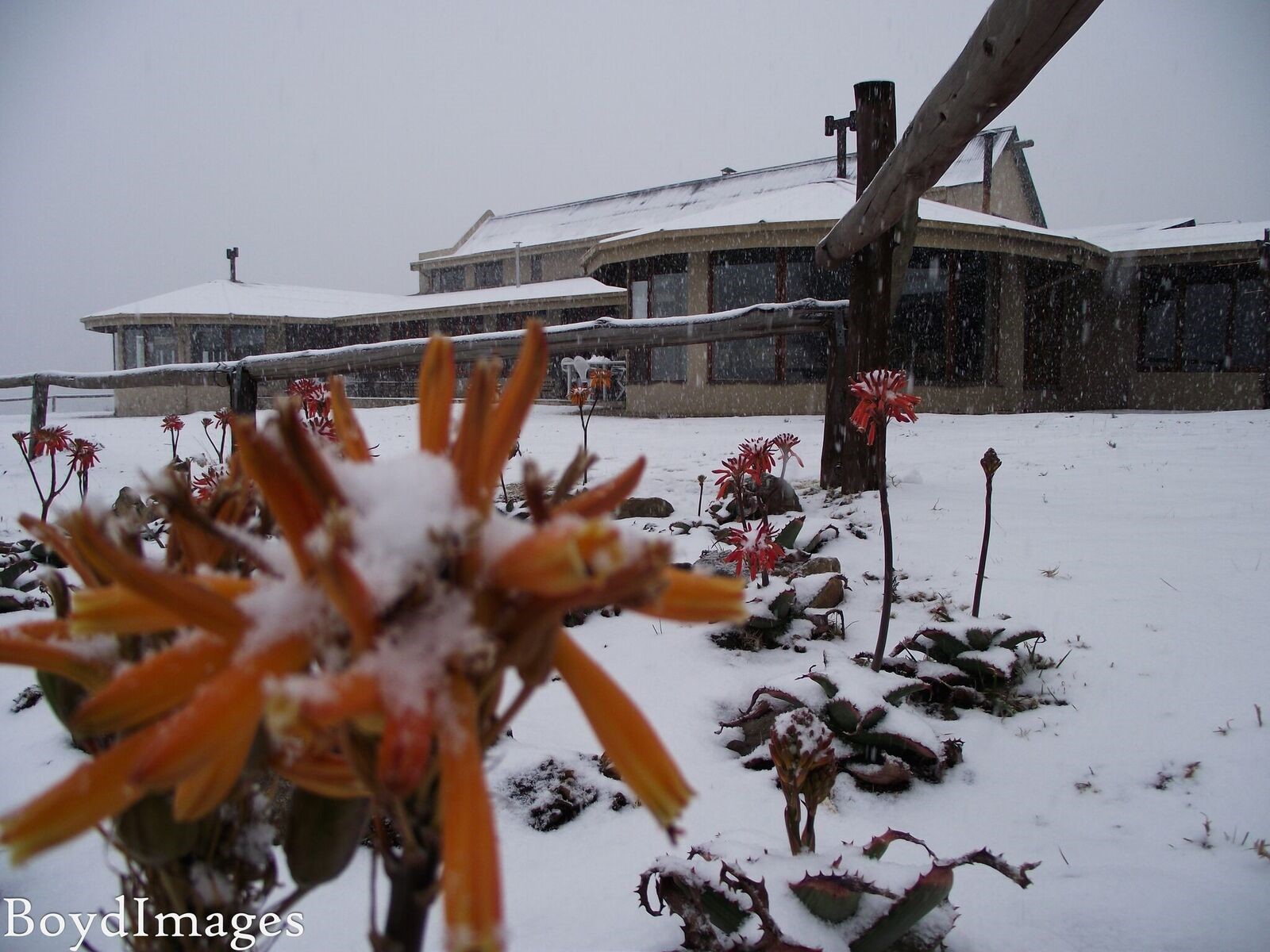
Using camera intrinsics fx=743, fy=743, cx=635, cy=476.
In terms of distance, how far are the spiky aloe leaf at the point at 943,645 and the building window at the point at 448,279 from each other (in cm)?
2677

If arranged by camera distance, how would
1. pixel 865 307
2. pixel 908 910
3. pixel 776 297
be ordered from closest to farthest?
pixel 908 910
pixel 865 307
pixel 776 297

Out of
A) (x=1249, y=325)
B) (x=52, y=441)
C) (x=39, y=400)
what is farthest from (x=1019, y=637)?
(x=1249, y=325)

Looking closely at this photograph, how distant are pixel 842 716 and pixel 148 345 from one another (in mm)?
26259

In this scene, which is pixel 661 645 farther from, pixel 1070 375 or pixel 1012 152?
pixel 1012 152

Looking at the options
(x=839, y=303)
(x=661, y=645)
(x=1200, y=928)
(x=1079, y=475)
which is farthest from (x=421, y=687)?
(x=1079, y=475)

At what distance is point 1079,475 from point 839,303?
2.19m

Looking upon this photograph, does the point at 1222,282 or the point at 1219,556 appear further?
the point at 1222,282

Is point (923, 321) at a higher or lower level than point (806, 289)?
lower

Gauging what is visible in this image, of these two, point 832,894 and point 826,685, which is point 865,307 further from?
Result: point 832,894

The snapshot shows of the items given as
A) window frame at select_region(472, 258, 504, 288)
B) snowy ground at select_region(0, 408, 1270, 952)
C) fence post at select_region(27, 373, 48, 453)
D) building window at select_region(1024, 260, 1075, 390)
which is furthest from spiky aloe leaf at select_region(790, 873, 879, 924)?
window frame at select_region(472, 258, 504, 288)

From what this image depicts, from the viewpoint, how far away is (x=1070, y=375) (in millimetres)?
16000

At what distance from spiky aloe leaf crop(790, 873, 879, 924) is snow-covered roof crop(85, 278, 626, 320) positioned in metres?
16.4

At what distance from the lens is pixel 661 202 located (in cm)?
2494

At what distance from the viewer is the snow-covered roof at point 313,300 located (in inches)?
755
